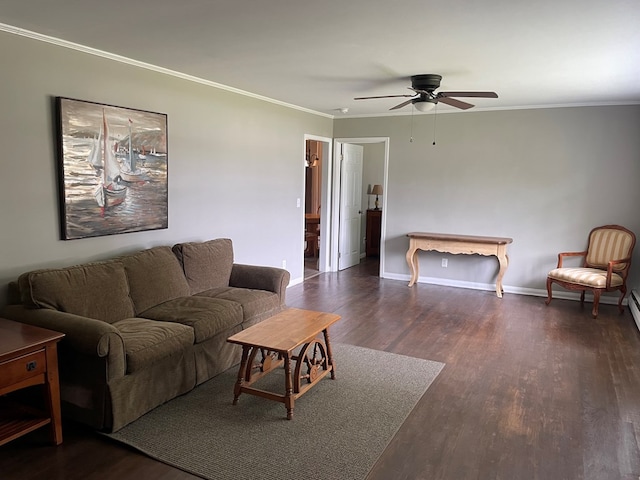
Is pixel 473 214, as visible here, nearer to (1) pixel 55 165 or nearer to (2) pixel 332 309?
(2) pixel 332 309

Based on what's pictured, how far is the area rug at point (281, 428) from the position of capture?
96.8 inches

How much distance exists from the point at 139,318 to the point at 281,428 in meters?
1.34

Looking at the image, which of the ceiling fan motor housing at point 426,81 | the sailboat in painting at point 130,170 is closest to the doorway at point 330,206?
the ceiling fan motor housing at point 426,81

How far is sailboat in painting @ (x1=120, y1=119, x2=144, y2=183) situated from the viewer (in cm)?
392

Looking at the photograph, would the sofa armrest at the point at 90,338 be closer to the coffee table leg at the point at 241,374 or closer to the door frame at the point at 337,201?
the coffee table leg at the point at 241,374

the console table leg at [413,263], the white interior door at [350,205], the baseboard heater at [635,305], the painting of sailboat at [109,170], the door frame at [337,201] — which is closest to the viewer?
the painting of sailboat at [109,170]

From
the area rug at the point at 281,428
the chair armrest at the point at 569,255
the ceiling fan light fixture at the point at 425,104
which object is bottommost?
the area rug at the point at 281,428

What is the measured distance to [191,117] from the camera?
15.1 ft

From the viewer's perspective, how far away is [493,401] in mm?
3227

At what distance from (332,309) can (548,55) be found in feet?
10.6

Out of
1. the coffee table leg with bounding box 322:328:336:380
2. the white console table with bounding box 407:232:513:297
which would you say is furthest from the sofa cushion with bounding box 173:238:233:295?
the white console table with bounding box 407:232:513:297

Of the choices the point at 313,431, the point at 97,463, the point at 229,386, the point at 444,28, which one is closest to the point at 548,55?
the point at 444,28

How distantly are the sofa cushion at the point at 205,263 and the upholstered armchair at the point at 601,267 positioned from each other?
148 inches

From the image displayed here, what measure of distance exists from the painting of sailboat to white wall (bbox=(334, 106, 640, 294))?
368cm
